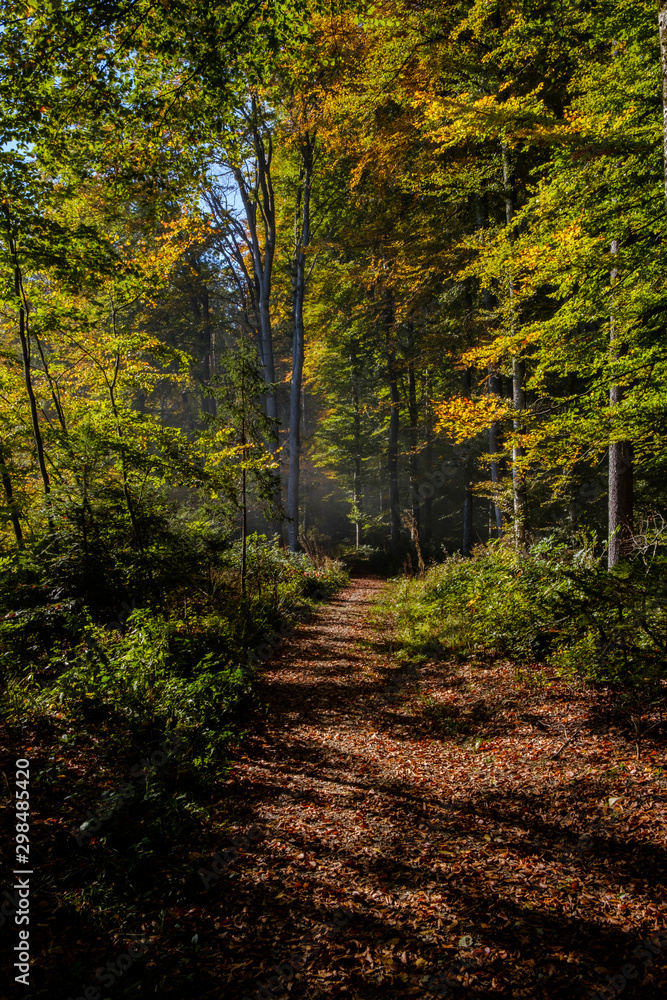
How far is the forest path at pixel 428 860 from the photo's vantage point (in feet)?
8.63

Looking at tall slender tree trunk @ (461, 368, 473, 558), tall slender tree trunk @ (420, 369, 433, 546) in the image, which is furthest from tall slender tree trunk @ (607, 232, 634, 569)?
tall slender tree trunk @ (420, 369, 433, 546)

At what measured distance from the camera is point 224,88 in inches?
216

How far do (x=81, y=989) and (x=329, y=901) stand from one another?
5.06 ft

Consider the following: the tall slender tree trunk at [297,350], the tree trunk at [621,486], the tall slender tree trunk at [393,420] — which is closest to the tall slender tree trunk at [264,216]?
the tall slender tree trunk at [297,350]

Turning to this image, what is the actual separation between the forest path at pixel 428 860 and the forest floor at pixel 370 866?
14mm

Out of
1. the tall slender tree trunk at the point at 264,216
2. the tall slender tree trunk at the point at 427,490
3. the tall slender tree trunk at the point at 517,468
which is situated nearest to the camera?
the tall slender tree trunk at the point at 517,468

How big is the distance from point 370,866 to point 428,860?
0.45 metres

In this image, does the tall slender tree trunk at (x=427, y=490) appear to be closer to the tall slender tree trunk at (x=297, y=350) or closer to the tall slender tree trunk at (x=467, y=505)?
the tall slender tree trunk at (x=467, y=505)

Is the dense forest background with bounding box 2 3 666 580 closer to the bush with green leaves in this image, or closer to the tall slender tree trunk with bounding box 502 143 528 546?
the tall slender tree trunk with bounding box 502 143 528 546

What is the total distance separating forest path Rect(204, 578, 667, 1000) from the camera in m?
2.63

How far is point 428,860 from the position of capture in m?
3.54

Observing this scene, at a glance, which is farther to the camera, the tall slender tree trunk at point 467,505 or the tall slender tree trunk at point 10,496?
the tall slender tree trunk at point 467,505

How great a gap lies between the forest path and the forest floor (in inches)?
0.6

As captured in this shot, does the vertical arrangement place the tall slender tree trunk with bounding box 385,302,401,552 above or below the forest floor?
above
